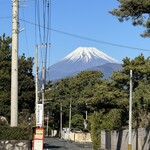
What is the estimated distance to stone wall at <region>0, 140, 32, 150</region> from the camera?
23.6 metres

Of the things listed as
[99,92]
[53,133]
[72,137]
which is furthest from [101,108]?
[53,133]

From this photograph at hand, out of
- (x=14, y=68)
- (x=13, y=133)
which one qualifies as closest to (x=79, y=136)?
(x=13, y=133)

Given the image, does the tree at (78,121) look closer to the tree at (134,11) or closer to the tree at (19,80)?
the tree at (19,80)

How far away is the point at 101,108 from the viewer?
49906mm

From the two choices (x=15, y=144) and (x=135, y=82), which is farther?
(x=135, y=82)

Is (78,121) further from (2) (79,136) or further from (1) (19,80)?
(1) (19,80)

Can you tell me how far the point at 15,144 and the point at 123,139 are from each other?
51.1 ft

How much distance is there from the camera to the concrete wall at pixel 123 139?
29531 millimetres

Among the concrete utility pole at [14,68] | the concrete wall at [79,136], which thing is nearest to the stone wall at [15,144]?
the concrete utility pole at [14,68]

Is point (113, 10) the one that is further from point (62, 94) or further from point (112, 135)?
point (62, 94)

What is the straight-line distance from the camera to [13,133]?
2366cm

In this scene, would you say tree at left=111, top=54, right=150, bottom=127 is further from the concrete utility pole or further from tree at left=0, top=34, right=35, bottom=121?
the concrete utility pole

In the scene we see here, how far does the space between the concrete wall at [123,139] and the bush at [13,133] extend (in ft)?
28.2

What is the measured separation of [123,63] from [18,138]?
25.4 m
